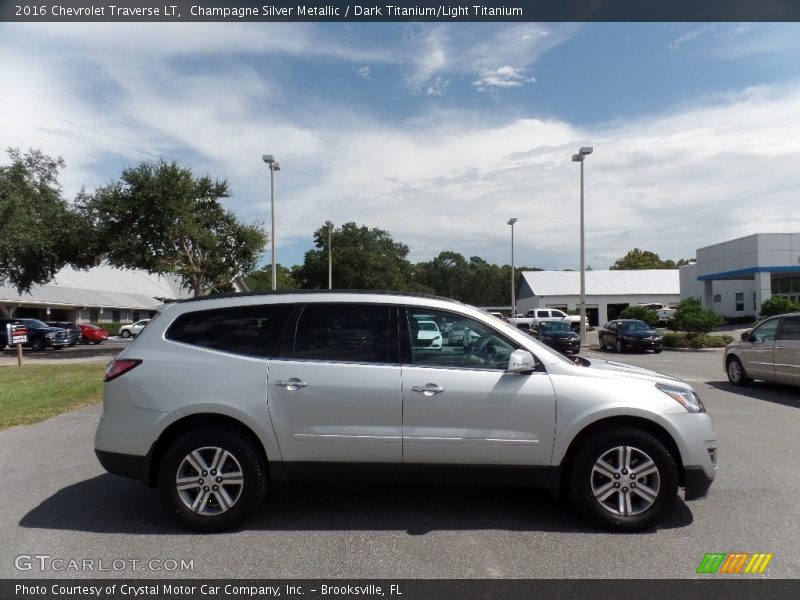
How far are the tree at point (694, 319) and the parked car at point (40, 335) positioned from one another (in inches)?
1191

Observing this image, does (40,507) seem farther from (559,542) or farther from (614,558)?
(614,558)

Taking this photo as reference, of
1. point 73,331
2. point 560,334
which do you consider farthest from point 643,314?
point 73,331

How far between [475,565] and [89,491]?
368 centimetres

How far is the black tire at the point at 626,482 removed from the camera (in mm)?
4238

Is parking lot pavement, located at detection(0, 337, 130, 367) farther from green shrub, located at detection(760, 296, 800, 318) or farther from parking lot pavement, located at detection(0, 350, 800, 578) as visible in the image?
green shrub, located at detection(760, 296, 800, 318)

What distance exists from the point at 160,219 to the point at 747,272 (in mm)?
35944

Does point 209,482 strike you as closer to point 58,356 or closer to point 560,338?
point 560,338

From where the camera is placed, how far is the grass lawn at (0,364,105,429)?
931 cm

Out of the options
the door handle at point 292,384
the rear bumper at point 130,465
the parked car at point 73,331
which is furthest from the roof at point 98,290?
the door handle at point 292,384

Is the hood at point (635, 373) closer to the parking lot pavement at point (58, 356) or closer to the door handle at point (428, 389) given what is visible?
the door handle at point (428, 389)

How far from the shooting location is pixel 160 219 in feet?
83.0

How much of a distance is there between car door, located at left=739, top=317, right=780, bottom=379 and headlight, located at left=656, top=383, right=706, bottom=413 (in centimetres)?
846

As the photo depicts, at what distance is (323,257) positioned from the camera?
74312mm

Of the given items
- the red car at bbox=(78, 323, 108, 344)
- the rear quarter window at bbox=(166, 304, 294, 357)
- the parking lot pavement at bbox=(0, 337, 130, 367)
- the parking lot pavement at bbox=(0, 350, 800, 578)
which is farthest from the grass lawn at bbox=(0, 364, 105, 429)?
the red car at bbox=(78, 323, 108, 344)
